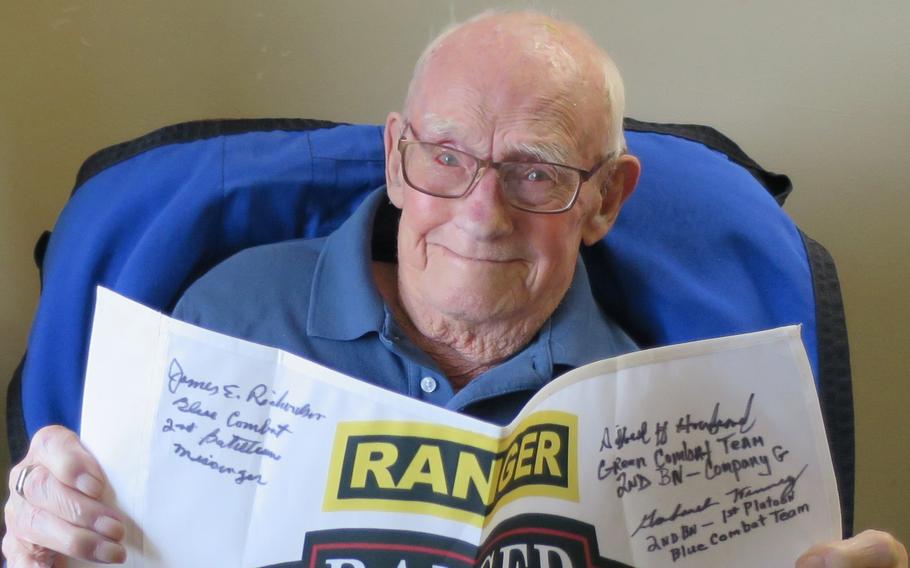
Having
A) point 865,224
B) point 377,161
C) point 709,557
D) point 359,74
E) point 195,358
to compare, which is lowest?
point 709,557

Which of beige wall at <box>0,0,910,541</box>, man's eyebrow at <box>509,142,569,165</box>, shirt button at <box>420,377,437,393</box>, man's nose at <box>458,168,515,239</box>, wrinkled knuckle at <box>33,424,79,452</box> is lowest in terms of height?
wrinkled knuckle at <box>33,424,79,452</box>

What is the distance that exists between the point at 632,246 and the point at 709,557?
41cm

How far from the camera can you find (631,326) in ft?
3.56

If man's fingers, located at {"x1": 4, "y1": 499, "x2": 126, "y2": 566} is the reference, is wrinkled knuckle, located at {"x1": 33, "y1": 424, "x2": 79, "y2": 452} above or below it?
above

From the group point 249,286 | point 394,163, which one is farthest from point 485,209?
point 249,286

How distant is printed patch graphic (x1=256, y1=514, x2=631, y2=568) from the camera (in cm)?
66

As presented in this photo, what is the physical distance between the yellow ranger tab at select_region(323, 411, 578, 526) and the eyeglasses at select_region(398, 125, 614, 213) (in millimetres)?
256

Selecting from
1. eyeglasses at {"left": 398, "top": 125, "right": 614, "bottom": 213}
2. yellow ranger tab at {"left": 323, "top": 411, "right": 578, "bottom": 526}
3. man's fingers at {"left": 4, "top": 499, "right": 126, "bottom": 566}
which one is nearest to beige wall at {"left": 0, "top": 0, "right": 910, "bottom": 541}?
eyeglasses at {"left": 398, "top": 125, "right": 614, "bottom": 213}

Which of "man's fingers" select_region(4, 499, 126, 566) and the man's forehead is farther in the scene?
the man's forehead

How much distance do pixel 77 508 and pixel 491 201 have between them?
0.42 m

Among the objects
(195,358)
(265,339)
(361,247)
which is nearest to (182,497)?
(195,358)

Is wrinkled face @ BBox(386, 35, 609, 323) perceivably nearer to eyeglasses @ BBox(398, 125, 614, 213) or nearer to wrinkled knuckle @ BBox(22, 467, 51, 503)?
eyeglasses @ BBox(398, 125, 614, 213)

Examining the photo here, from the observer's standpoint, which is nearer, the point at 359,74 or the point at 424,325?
the point at 424,325

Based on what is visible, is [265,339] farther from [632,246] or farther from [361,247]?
[632,246]
